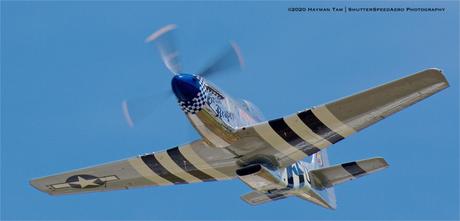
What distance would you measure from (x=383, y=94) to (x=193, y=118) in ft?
14.4

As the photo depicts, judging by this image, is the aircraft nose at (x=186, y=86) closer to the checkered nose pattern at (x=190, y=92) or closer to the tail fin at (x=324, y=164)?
the checkered nose pattern at (x=190, y=92)

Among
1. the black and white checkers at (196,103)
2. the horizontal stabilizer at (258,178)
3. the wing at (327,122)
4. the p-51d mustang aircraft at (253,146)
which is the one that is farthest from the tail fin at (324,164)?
the black and white checkers at (196,103)

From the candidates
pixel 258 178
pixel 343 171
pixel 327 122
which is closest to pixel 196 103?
pixel 258 178

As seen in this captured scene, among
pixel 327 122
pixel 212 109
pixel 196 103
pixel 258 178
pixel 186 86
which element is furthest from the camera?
pixel 258 178

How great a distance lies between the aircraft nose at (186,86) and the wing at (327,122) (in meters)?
1.83

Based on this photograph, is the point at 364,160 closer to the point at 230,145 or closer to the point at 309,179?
the point at 309,179

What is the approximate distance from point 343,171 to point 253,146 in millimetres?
3712

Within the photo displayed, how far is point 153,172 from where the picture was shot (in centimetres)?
2386

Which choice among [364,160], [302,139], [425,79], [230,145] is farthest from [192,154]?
[425,79]

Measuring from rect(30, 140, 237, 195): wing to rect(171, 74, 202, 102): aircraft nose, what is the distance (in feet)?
7.38

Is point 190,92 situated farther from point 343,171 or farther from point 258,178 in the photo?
Answer: point 343,171

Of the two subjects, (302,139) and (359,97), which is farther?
(302,139)

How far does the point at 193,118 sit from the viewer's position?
2030 cm

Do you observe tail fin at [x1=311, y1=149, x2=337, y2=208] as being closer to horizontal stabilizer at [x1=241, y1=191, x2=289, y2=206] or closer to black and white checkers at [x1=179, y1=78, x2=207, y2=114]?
horizontal stabilizer at [x1=241, y1=191, x2=289, y2=206]
